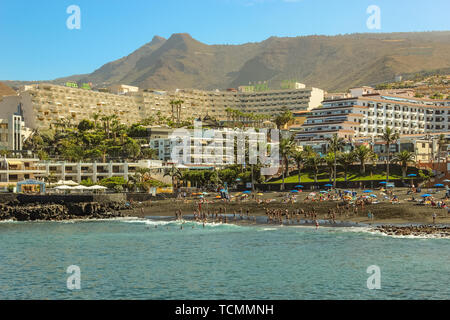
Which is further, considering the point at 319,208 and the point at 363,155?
the point at 363,155

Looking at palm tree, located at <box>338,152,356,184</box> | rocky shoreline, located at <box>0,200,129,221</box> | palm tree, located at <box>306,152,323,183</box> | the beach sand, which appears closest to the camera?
the beach sand

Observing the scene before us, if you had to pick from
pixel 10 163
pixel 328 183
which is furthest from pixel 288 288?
pixel 10 163

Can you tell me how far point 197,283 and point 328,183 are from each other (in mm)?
60880

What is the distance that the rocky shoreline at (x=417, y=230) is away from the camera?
5781 cm

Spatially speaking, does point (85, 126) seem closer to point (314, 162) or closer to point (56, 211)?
point (56, 211)

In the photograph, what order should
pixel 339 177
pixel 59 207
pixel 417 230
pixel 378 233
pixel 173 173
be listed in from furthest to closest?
1. pixel 173 173
2. pixel 339 177
3. pixel 59 207
4. pixel 378 233
5. pixel 417 230

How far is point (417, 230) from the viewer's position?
195ft

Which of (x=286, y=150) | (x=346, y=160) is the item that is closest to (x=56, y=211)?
(x=286, y=150)

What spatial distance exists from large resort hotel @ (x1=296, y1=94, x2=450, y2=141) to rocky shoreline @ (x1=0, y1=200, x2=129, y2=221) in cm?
7063

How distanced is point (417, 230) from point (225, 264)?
23826 mm

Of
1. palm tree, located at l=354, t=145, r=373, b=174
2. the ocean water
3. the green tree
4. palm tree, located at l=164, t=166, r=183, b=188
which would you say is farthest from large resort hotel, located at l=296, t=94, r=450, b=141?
the ocean water

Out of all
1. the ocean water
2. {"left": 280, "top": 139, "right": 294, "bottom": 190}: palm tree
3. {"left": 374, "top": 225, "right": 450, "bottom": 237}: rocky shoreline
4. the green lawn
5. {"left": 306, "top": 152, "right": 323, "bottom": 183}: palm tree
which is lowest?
the ocean water

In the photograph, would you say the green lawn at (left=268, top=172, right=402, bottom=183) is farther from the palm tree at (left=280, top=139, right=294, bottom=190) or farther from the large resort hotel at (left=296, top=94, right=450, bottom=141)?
Result: the large resort hotel at (left=296, top=94, right=450, bottom=141)

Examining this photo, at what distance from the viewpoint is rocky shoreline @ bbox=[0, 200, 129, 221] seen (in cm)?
8925
